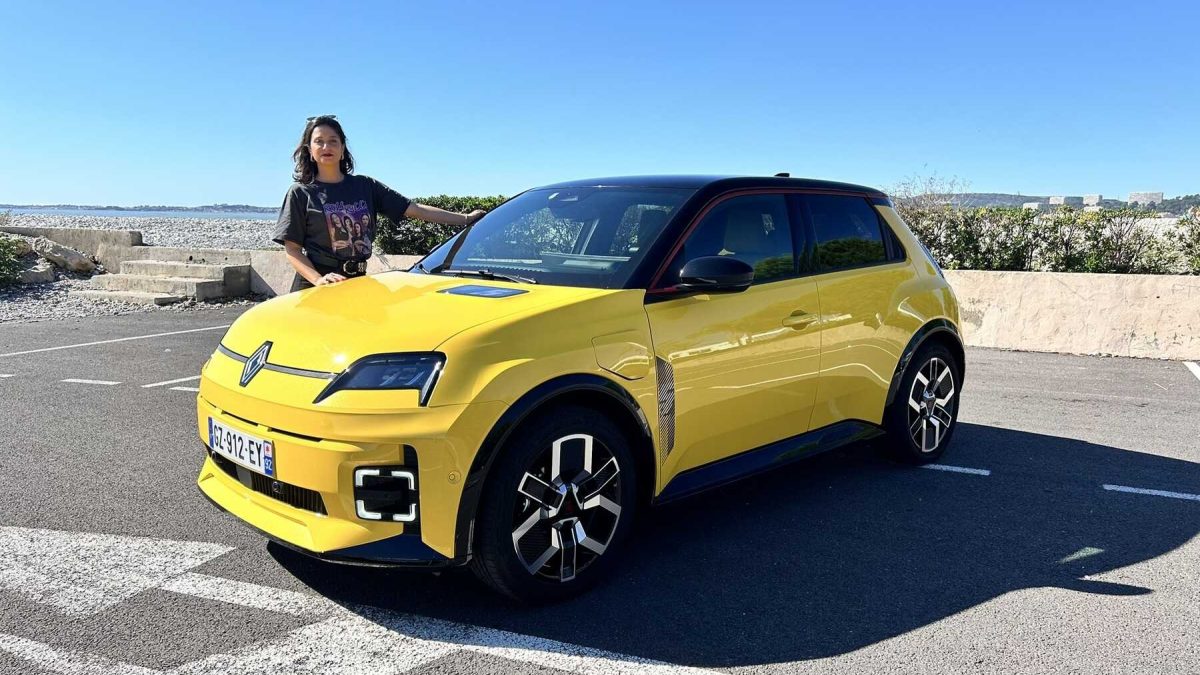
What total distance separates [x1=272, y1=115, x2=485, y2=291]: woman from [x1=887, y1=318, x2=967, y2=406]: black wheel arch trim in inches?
98.8

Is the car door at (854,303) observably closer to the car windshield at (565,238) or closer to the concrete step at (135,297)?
the car windshield at (565,238)

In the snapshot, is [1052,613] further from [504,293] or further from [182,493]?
[182,493]

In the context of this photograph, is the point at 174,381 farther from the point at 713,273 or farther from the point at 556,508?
the point at 713,273

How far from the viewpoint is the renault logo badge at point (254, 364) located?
131 inches

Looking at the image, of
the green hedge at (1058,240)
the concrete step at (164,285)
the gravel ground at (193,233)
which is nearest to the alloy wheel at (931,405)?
the green hedge at (1058,240)

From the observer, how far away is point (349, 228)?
17.2 ft

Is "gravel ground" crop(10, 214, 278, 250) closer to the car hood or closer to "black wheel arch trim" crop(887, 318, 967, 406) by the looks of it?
the car hood

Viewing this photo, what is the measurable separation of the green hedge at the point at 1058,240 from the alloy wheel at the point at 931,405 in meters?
6.36

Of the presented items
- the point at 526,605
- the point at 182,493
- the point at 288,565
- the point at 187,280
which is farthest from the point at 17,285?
the point at 526,605

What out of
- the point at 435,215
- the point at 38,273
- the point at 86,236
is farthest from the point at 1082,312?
the point at 86,236

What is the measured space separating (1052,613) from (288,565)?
2994mm

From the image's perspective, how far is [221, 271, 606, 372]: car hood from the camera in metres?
3.15

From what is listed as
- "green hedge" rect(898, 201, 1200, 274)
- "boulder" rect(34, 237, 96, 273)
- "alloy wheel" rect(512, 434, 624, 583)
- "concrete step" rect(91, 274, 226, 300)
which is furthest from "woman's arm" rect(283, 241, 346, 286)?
"boulder" rect(34, 237, 96, 273)

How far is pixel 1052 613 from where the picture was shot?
3.31 metres
